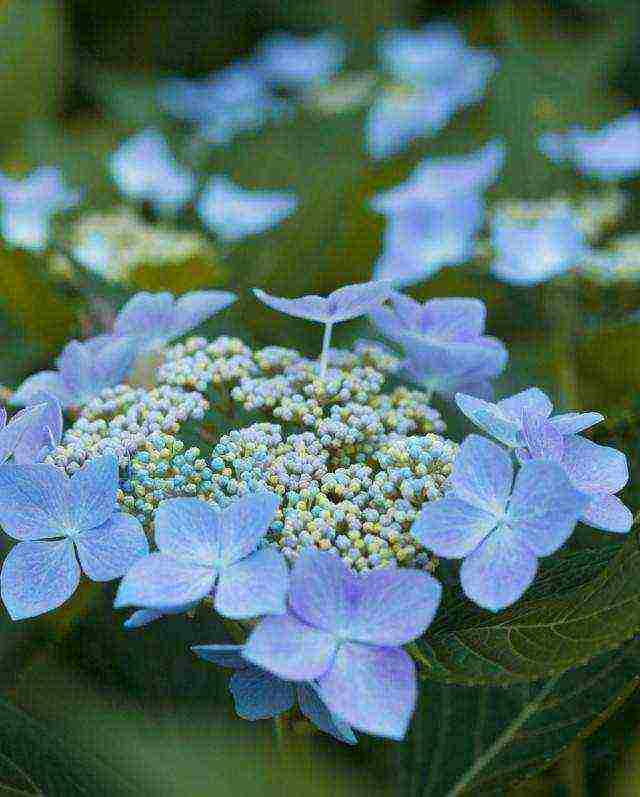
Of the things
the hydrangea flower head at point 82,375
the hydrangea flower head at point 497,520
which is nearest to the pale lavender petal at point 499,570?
the hydrangea flower head at point 497,520

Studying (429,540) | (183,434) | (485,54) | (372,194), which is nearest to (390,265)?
(372,194)

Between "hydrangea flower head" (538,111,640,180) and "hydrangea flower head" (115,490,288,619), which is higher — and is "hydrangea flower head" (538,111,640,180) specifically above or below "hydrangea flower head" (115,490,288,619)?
below

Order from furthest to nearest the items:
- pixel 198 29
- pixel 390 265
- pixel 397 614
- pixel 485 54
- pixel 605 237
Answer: pixel 198 29 < pixel 485 54 < pixel 605 237 < pixel 390 265 < pixel 397 614

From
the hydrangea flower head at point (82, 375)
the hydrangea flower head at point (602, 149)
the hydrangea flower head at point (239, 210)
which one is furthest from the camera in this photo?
the hydrangea flower head at point (602, 149)

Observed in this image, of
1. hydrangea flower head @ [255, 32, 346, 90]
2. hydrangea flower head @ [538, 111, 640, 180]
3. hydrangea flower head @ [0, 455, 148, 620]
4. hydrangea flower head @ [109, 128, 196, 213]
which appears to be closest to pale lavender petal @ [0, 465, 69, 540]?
hydrangea flower head @ [0, 455, 148, 620]

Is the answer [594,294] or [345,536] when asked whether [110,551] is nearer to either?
[345,536]

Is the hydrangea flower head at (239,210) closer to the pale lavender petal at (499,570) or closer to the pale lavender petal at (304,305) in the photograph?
the pale lavender petal at (304,305)

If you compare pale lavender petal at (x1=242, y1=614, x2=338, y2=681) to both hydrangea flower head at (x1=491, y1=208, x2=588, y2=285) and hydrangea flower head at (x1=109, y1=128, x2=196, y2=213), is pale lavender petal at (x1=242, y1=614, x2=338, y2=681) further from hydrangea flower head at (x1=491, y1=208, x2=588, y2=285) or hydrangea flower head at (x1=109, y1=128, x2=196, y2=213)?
hydrangea flower head at (x1=109, y1=128, x2=196, y2=213)
